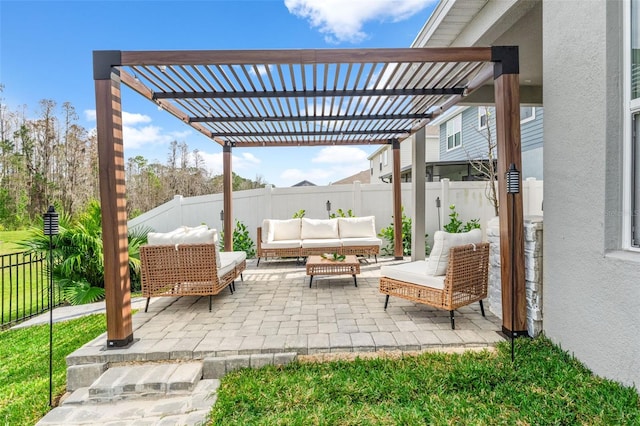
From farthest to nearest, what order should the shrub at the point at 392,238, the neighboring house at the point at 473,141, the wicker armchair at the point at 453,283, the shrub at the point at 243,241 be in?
1. the neighboring house at the point at 473,141
2. the shrub at the point at 243,241
3. the shrub at the point at 392,238
4. the wicker armchair at the point at 453,283

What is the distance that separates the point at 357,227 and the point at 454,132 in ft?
29.5

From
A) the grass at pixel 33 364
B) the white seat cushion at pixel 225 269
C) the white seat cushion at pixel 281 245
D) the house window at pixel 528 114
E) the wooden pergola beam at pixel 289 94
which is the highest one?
the house window at pixel 528 114

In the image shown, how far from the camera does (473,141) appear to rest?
41.5 ft

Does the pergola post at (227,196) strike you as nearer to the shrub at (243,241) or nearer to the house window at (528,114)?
the shrub at (243,241)

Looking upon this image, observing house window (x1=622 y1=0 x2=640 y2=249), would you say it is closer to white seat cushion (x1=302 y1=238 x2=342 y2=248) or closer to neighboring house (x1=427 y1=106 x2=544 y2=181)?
white seat cushion (x1=302 y1=238 x2=342 y2=248)

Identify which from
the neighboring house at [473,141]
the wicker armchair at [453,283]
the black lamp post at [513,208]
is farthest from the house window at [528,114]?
the black lamp post at [513,208]

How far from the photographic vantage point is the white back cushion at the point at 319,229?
25.4 feet

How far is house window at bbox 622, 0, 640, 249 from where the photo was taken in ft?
7.83

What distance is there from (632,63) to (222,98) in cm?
415

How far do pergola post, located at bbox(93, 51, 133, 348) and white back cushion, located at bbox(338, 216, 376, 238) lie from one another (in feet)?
17.0

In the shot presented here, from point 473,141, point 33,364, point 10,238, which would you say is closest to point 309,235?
point 33,364

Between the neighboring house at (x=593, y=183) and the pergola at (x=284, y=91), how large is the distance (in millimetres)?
320

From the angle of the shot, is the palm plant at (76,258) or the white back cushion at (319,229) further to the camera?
the white back cushion at (319,229)

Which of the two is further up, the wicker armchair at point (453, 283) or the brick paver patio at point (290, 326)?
the wicker armchair at point (453, 283)
